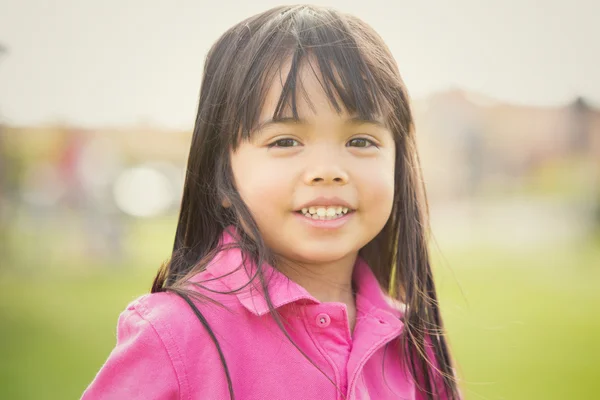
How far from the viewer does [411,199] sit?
1.92 m

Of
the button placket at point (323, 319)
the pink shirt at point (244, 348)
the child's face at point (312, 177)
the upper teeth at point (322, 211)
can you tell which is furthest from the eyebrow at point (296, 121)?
the button placket at point (323, 319)

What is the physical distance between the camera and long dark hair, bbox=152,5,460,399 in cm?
157

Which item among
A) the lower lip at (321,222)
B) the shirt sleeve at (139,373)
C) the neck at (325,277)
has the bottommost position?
the shirt sleeve at (139,373)

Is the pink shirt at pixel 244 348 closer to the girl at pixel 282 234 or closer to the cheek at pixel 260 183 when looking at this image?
the girl at pixel 282 234

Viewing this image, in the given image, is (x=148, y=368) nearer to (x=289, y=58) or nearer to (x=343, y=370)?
(x=343, y=370)

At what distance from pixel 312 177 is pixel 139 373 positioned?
527 mm

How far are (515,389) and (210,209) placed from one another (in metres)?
3.10

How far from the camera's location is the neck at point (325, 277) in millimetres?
1668

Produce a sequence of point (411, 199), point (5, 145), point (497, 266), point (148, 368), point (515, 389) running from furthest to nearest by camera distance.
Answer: point (497, 266)
point (5, 145)
point (515, 389)
point (411, 199)
point (148, 368)

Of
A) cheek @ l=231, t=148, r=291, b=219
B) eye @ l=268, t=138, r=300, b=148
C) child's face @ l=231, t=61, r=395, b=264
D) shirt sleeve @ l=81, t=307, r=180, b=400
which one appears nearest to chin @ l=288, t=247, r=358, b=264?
child's face @ l=231, t=61, r=395, b=264

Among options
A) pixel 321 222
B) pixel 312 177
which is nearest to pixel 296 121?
pixel 312 177

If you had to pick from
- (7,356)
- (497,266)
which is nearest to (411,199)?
(7,356)

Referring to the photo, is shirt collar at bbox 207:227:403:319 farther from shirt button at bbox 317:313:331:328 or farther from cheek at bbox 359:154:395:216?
cheek at bbox 359:154:395:216

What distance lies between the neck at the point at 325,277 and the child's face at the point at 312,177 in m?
0.06
